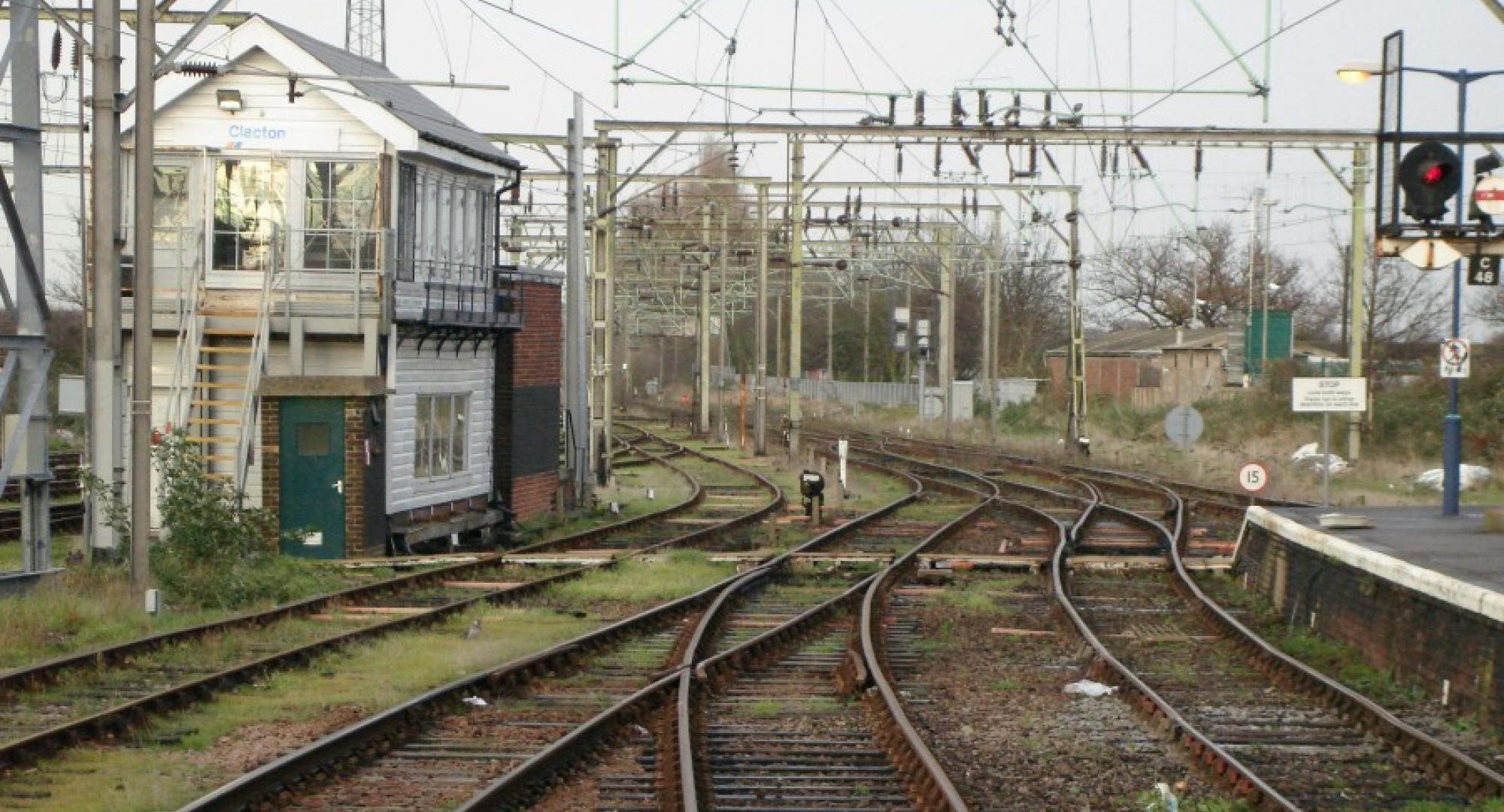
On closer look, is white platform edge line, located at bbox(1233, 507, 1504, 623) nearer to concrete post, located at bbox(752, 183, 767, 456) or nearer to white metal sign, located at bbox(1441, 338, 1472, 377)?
white metal sign, located at bbox(1441, 338, 1472, 377)

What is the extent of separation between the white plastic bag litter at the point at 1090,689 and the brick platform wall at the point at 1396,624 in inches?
82.0

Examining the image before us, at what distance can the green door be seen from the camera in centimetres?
2100

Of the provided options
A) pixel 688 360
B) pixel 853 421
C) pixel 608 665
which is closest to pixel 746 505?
pixel 608 665

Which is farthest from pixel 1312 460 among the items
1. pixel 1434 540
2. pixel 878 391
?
pixel 878 391

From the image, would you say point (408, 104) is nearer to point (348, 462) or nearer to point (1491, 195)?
point (348, 462)

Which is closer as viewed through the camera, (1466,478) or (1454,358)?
(1454,358)

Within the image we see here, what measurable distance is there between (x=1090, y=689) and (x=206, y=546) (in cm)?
905

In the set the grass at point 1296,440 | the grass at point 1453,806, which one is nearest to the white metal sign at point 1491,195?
the grass at point 1453,806

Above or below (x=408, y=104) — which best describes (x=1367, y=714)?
below

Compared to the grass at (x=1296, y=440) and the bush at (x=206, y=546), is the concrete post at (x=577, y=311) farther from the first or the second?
the grass at (x=1296, y=440)

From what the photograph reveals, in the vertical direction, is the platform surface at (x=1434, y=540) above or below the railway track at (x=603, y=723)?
above

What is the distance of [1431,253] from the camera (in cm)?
1633

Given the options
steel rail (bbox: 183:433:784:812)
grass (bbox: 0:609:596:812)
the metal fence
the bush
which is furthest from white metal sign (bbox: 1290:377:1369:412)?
the metal fence

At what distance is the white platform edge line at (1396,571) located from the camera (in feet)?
36.0
